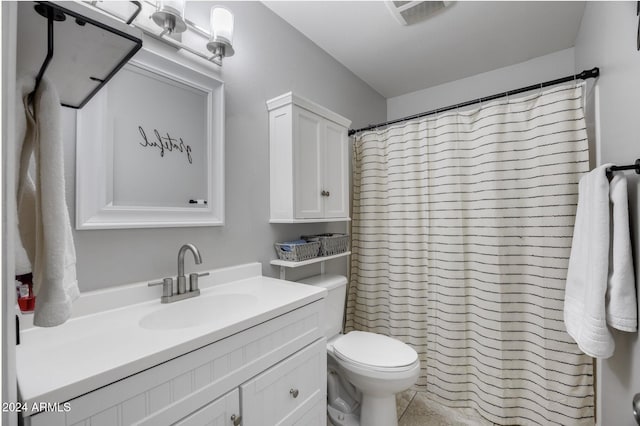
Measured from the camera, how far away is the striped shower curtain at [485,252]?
1.47 meters

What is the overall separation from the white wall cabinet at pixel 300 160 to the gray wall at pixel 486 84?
4.32 ft

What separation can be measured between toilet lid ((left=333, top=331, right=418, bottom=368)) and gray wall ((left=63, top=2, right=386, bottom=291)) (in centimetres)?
52

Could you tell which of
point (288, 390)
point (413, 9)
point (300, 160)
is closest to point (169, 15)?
point (300, 160)

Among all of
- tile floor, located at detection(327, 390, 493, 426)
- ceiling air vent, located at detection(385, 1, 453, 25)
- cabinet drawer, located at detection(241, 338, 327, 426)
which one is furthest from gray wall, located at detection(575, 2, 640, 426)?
cabinet drawer, located at detection(241, 338, 327, 426)

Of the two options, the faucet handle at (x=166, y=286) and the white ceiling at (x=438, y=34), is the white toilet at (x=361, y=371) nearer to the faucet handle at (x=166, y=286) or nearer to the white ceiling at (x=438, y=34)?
the faucet handle at (x=166, y=286)

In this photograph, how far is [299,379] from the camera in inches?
44.6

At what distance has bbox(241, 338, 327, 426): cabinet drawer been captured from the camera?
3.09 ft

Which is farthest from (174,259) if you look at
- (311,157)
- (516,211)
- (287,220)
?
(516,211)

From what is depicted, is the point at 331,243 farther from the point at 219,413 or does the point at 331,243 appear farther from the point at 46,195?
the point at 46,195

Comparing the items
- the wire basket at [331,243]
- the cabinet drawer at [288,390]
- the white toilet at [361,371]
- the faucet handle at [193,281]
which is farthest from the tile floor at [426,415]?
the faucet handle at [193,281]

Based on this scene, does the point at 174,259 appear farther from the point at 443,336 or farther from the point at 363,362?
the point at 443,336

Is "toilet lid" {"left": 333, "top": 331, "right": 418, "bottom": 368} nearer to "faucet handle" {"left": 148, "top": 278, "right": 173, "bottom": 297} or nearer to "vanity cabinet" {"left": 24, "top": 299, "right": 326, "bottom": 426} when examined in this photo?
"vanity cabinet" {"left": 24, "top": 299, "right": 326, "bottom": 426}

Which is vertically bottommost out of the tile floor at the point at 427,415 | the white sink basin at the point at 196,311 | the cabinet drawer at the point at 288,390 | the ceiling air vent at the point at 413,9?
the tile floor at the point at 427,415

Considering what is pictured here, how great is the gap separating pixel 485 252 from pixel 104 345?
1.83 meters
